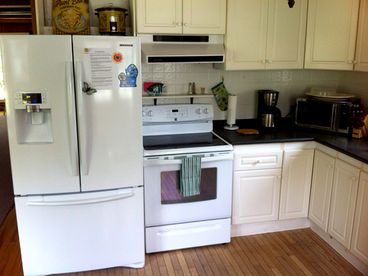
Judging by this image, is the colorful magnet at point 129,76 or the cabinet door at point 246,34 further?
the cabinet door at point 246,34

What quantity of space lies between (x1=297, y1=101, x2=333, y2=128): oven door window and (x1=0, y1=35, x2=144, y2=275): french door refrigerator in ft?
5.65

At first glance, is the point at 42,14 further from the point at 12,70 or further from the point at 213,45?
the point at 213,45

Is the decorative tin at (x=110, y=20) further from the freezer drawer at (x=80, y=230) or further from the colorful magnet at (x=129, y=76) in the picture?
the freezer drawer at (x=80, y=230)

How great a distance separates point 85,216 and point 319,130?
7.30 feet

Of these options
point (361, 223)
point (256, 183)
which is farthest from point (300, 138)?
point (361, 223)

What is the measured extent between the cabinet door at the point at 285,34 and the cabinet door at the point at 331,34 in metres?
0.08

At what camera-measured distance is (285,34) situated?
3.25 metres

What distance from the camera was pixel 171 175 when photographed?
2840 mm

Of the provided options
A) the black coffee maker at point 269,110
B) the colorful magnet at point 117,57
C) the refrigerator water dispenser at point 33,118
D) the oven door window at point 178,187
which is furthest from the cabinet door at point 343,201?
the refrigerator water dispenser at point 33,118

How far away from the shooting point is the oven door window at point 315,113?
3240 mm

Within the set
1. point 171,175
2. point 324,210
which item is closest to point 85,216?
point 171,175

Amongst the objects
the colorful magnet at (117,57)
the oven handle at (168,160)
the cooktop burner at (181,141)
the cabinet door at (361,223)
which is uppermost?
the colorful magnet at (117,57)

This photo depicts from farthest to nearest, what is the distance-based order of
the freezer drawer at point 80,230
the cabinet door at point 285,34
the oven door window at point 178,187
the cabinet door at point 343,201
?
the cabinet door at point 285,34
the oven door window at point 178,187
the cabinet door at point 343,201
the freezer drawer at point 80,230

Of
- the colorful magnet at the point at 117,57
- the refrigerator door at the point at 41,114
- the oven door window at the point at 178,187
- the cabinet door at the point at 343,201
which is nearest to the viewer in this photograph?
the refrigerator door at the point at 41,114
